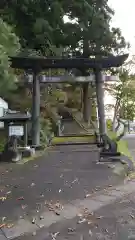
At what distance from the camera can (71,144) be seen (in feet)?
51.2

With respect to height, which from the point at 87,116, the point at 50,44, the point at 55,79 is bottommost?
the point at 87,116

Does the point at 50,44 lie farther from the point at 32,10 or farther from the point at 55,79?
the point at 55,79

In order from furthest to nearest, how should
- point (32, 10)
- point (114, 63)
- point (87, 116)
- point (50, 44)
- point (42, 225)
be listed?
1. point (87, 116)
2. point (50, 44)
3. point (32, 10)
4. point (114, 63)
5. point (42, 225)

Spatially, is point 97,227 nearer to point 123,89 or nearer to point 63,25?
point 63,25

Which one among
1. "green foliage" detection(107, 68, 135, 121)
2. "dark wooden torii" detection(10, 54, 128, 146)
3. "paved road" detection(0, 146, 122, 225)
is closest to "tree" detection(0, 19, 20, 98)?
"paved road" detection(0, 146, 122, 225)

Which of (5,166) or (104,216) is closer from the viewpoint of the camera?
(104,216)

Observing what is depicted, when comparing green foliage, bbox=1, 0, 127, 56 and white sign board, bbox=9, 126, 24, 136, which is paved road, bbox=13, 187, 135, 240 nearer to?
white sign board, bbox=9, 126, 24, 136

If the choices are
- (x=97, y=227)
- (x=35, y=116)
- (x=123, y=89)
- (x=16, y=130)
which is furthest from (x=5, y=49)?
(x=123, y=89)

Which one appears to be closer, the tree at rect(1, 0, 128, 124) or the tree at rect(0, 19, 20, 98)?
the tree at rect(0, 19, 20, 98)

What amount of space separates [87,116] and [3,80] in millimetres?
15837

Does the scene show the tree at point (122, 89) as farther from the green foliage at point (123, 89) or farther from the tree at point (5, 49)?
the tree at point (5, 49)

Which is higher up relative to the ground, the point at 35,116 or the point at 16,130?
the point at 35,116

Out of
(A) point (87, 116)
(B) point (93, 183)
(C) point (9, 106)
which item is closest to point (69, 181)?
(B) point (93, 183)

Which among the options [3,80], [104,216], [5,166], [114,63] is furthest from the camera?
[114,63]
